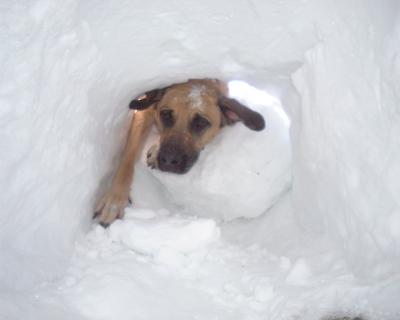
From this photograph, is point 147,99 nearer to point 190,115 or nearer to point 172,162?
point 190,115

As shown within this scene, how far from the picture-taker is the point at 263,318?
2.71 meters

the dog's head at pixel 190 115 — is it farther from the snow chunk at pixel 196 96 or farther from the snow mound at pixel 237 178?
the snow mound at pixel 237 178

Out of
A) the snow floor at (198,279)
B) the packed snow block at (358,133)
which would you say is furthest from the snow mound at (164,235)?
the packed snow block at (358,133)

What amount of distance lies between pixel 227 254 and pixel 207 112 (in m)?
1.99

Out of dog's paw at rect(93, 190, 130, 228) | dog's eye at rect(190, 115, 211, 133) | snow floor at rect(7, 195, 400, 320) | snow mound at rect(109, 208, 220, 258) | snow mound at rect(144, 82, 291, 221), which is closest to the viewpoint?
snow floor at rect(7, 195, 400, 320)

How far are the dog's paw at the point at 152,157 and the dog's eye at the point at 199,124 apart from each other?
42 cm

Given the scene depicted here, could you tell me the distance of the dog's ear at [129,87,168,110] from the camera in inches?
177

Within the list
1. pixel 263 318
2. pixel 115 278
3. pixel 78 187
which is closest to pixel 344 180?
pixel 263 318

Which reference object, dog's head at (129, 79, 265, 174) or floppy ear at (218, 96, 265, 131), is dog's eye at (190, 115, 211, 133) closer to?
dog's head at (129, 79, 265, 174)

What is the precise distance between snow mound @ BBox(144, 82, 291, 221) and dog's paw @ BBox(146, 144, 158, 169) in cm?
8

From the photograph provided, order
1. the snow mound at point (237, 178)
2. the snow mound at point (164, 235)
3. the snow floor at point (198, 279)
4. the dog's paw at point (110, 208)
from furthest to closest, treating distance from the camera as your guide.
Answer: the snow mound at point (237, 178) < the dog's paw at point (110, 208) < the snow mound at point (164, 235) < the snow floor at point (198, 279)

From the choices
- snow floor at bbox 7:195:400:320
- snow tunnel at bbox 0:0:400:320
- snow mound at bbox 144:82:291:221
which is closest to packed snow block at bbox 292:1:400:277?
snow tunnel at bbox 0:0:400:320

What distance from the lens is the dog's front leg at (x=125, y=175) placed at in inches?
143

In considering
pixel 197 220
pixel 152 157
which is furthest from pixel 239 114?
pixel 197 220
